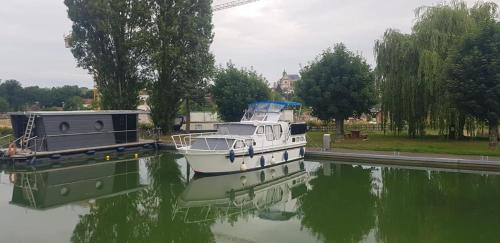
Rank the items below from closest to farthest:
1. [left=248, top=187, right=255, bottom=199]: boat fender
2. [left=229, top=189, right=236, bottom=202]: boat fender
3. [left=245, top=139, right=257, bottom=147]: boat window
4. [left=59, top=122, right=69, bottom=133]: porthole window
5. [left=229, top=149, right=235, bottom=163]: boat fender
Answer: [left=229, top=189, right=236, bottom=202]: boat fender < [left=248, top=187, right=255, bottom=199]: boat fender < [left=229, top=149, right=235, bottom=163]: boat fender < [left=245, top=139, right=257, bottom=147]: boat window < [left=59, top=122, right=69, bottom=133]: porthole window

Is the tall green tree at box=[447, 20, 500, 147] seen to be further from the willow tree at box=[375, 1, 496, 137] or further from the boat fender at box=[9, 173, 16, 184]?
the boat fender at box=[9, 173, 16, 184]

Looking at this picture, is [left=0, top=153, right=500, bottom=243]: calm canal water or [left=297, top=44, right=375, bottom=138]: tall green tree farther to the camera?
[left=297, top=44, right=375, bottom=138]: tall green tree

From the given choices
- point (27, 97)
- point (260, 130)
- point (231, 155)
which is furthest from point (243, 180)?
point (27, 97)

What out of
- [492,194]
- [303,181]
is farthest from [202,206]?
[492,194]

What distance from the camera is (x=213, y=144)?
19.8 metres

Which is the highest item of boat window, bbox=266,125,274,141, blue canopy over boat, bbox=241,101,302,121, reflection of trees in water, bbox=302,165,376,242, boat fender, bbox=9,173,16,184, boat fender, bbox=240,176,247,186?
blue canopy over boat, bbox=241,101,302,121

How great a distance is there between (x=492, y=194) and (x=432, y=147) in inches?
401

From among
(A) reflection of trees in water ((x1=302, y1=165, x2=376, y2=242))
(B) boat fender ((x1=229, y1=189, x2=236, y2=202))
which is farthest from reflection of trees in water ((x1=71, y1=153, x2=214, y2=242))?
(A) reflection of trees in water ((x1=302, y1=165, x2=376, y2=242))

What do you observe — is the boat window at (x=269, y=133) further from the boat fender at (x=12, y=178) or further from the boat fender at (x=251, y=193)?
the boat fender at (x=12, y=178)

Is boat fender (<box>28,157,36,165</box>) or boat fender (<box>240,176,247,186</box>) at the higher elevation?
boat fender (<box>28,157,36,165</box>)

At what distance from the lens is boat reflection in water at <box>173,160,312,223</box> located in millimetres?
13198

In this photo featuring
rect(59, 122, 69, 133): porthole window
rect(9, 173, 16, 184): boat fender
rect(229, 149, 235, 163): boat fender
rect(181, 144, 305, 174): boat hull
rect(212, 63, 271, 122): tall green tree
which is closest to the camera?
rect(9, 173, 16, 184): boat fender

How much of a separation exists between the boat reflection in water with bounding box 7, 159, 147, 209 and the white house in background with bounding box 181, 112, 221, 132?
21.0 meters

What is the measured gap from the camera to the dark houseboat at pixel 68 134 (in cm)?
2369
